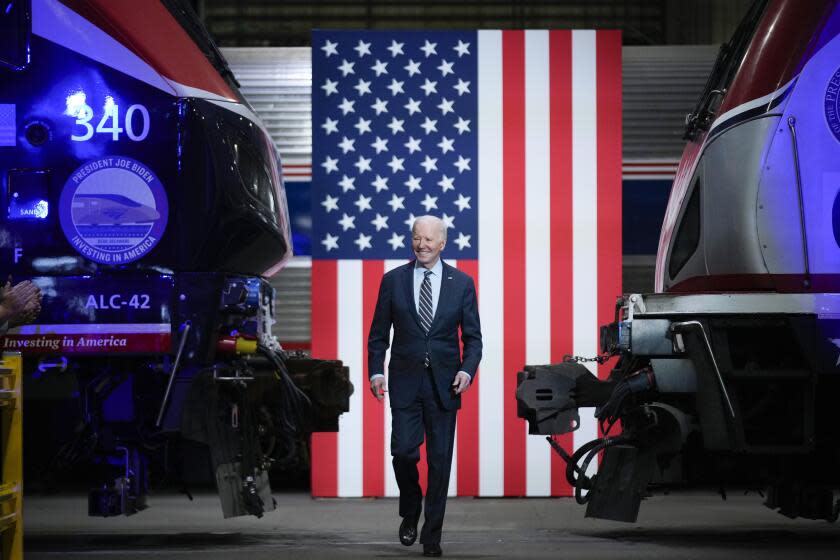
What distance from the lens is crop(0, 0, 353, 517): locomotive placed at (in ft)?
20.1

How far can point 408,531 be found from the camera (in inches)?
237

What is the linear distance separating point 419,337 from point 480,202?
3278 mm

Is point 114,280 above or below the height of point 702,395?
above

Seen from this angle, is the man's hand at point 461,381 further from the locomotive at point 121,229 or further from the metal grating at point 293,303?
the metal grating at point 293,303

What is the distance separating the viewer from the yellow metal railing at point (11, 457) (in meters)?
4.28

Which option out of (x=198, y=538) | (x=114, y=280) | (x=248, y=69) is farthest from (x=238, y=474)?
(x=248, y=69)

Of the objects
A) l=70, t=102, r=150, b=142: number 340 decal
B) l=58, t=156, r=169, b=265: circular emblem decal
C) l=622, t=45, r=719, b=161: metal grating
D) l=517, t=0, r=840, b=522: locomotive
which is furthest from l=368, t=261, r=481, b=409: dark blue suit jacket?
l=622, t=45, r=719, b=161: metal grating

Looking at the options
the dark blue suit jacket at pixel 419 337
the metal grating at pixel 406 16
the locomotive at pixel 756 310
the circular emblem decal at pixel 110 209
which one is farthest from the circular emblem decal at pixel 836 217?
the metal grating at pixel 406 16

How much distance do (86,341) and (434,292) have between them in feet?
5.77

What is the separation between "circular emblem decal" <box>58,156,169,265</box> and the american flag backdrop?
302 cm

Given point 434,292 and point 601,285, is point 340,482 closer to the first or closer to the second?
point 601,285

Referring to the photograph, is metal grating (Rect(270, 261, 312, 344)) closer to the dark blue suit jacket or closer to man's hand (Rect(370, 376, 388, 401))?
the dark blue suit jacket

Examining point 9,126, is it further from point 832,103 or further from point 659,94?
point 659,94

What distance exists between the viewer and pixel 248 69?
9.57 metres
